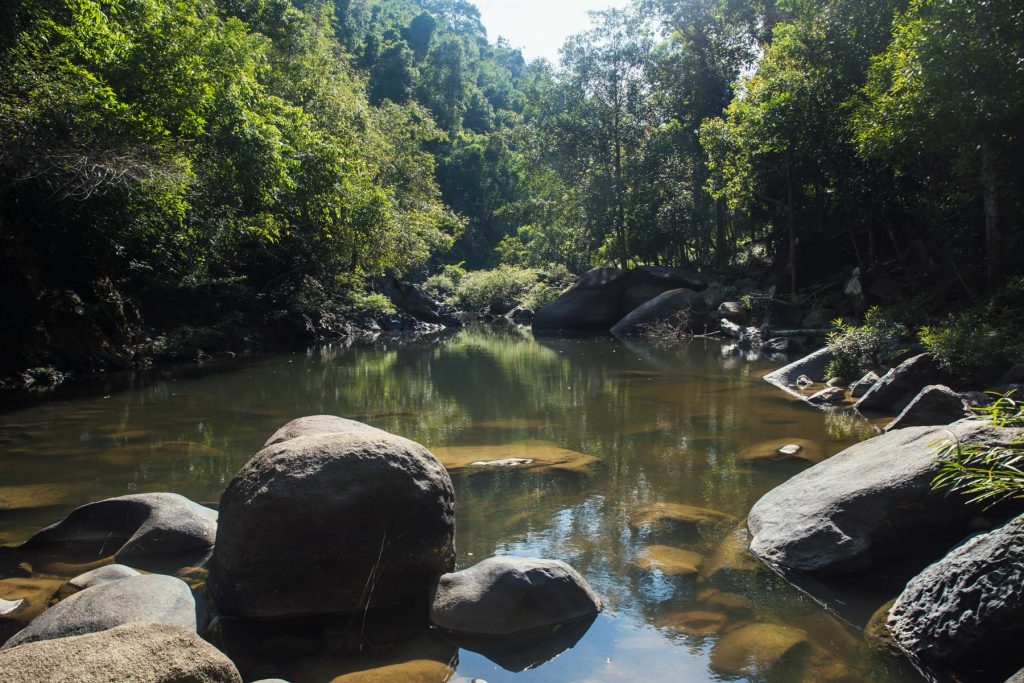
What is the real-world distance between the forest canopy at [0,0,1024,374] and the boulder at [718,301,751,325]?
5.29 ft

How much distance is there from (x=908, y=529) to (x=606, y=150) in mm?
30178

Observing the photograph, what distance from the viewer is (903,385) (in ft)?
33.4

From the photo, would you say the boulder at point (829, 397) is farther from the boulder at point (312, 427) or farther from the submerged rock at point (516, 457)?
the boulder at point (312, 427)

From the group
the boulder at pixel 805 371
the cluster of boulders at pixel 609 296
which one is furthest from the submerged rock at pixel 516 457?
the cluster of boulders at pixel 609 296

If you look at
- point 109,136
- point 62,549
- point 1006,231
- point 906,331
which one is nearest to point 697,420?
point 906,331

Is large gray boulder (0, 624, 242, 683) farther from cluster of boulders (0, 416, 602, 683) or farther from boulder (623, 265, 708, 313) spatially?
boulder (623, 265, 708, 313)

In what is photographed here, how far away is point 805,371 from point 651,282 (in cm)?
1581

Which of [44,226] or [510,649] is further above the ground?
[44,226]

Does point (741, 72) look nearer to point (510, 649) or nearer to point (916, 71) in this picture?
point (916, 71)

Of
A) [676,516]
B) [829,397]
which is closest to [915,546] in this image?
[676,516]

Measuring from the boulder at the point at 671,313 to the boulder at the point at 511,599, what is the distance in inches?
809

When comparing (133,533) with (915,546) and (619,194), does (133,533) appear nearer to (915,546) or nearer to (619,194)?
(915,546)

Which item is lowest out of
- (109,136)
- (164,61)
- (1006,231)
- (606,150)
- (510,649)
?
(510,649)

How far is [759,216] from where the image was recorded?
76.8 feet
